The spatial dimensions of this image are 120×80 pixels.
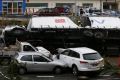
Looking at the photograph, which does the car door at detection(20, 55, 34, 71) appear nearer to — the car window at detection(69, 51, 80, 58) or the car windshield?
the car window at detection(69, 51, 80, 58)

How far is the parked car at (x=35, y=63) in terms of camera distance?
26800mm

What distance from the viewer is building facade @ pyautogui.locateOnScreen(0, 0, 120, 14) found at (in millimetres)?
64375

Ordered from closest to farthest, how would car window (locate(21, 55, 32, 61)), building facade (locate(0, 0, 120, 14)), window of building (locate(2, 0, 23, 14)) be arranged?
car window (locate(21, 55, 32, 61)), window of building (locate(2, 0, 23, 14)), building facade (locate(0, 0, 120, 14))

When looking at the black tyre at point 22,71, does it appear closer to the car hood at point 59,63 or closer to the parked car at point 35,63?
the parked car at point 35,63

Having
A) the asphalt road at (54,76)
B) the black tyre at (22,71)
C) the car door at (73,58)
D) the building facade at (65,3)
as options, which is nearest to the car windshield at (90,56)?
the car door at (73,58)

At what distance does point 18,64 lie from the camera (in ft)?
87.1

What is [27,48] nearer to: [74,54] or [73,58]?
[74,54]

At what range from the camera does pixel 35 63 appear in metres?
27.1

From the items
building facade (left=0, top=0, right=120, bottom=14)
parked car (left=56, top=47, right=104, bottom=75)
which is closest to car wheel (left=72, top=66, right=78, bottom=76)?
parked car (left=56, top=47, right=104, bottom=75)

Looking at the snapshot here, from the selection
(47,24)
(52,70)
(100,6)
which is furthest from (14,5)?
(52,70)

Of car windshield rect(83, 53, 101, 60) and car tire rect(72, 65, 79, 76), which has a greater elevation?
car windshield rect(83, 53, 101, 60)

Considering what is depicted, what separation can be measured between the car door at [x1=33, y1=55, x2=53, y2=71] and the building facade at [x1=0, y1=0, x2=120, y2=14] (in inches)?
1461

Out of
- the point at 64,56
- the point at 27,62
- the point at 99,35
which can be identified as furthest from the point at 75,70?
the point at 99,35

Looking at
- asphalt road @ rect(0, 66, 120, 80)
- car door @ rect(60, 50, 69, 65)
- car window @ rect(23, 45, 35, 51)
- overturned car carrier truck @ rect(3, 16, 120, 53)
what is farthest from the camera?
overturned car carrier truck @ rect(3, 16, 120, 53)
